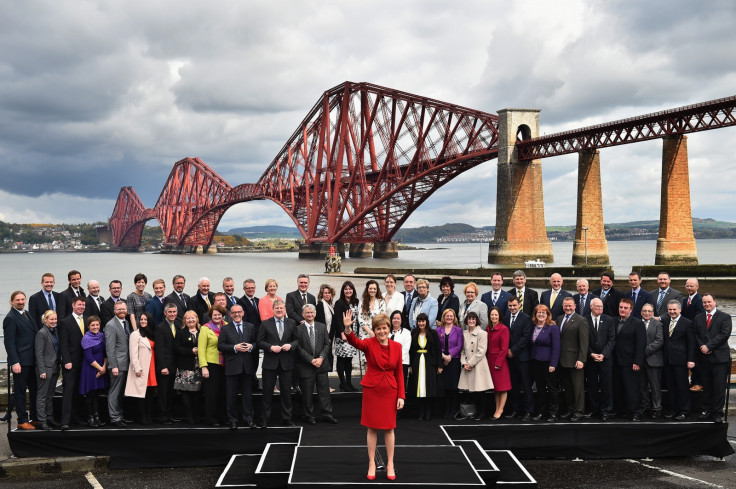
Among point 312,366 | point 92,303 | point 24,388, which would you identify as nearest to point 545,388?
point 312,366

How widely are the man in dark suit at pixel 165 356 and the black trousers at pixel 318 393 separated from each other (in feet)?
5.34

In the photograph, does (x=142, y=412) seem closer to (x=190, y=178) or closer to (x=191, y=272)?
(x=191, y=272)

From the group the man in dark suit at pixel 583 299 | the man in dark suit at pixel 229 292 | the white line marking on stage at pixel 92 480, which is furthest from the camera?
the man in dark suit at pixel 229 292

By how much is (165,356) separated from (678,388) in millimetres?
6416

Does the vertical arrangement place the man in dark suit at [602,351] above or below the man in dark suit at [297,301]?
below

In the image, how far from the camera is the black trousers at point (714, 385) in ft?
28.9

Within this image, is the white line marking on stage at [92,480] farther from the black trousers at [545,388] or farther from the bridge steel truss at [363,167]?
the bridge steel truss at [363,167]

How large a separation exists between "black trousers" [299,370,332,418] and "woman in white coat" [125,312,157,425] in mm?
1840

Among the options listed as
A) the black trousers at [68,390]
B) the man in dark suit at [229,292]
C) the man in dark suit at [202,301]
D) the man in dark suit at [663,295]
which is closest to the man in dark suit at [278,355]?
the man in dark suit at [229,292]

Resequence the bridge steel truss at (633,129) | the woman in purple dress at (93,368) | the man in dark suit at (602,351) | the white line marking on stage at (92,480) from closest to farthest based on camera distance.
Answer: the white line marking on stage at (92,480), the woman in purple dress at (93,368), the man in dark suit at (602,351), the bridge steel truss at (633,129)

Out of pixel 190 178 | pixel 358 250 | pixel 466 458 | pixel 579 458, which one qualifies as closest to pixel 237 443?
pixel 466 458

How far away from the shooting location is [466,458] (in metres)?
7.18

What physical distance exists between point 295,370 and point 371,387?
8.49 feet

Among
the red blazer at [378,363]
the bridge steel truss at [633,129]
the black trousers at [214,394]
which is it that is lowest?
the black trousers at [214,394]
